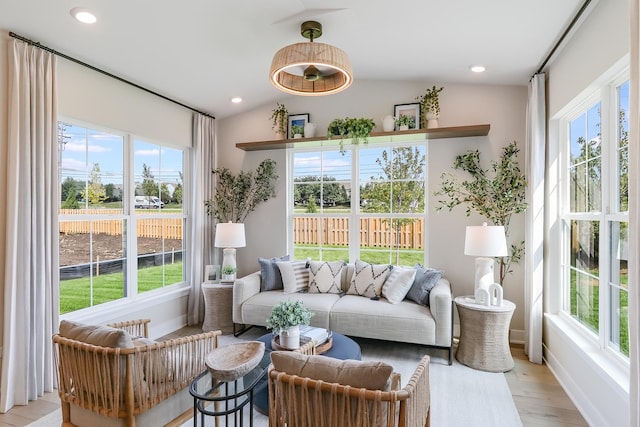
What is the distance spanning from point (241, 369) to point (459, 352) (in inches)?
93.1

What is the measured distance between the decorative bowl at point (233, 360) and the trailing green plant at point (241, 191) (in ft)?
9.58

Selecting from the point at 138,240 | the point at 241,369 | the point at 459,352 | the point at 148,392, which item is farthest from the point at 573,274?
the point at 138,240

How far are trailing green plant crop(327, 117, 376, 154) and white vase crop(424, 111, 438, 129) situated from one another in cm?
60

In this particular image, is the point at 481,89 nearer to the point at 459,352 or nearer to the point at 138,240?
Result: the point at 459,352

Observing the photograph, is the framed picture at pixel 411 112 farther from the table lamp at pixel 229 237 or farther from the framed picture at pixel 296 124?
the table lamp at pixel 229 237

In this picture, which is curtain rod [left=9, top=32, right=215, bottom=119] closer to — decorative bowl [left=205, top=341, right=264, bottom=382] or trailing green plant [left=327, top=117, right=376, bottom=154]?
trailing green plant [left=327, top=117, right=376, bottom=154]

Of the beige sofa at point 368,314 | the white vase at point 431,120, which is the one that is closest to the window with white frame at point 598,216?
the beige sofa at point 368,314

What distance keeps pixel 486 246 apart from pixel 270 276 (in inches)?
90.9

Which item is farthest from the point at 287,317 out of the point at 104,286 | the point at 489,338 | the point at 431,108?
the point at 431,108

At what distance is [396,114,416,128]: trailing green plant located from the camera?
4.19 metres

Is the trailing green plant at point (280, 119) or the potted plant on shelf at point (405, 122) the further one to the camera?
the trailing green plant at point (280, 119)

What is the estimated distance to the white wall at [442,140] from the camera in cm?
403

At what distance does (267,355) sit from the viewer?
105 inches

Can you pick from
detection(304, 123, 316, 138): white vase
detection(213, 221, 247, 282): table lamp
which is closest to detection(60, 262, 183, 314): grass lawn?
detection(213, 221, 247, 282): table lamp
